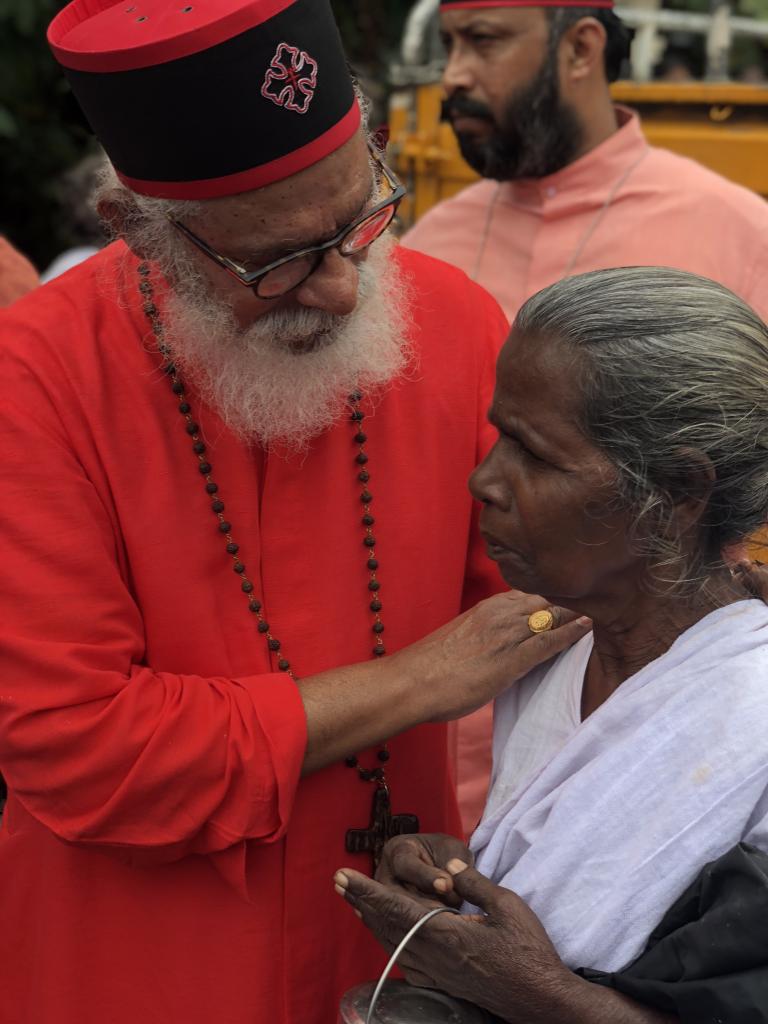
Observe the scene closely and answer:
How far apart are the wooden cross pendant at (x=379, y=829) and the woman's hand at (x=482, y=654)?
0.88 ft

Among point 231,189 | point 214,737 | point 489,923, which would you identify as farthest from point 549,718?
point 231,189

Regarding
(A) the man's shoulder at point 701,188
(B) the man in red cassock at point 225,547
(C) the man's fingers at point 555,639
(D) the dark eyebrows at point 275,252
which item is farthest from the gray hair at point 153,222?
(A) the man's shoulder at point 701,188

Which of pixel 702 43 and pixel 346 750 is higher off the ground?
pixel 346 750

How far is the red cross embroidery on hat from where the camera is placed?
2363 mm

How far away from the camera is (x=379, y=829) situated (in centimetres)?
259

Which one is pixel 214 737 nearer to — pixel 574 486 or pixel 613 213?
pixel 574 486

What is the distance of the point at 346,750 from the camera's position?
241 centimetres

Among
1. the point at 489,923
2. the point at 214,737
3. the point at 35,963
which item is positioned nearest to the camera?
the point at 489,923

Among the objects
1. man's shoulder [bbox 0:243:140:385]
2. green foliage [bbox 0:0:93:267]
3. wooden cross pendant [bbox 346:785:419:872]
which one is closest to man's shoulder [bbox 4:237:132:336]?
man's shoulder [bbox 0:243:140:385]

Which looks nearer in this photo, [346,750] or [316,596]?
[346,750]

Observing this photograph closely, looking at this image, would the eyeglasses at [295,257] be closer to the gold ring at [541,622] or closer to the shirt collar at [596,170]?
the gold ring at [541,622]

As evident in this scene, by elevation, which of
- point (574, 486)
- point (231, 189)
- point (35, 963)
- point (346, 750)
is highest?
point (231, 189)

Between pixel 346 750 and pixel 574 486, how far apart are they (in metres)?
0.69

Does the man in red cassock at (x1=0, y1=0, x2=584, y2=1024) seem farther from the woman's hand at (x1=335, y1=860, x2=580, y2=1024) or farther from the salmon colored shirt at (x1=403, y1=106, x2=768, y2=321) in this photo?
the salmon colored shirt at (x1=403, y1=106, x2=768, y2=321)
